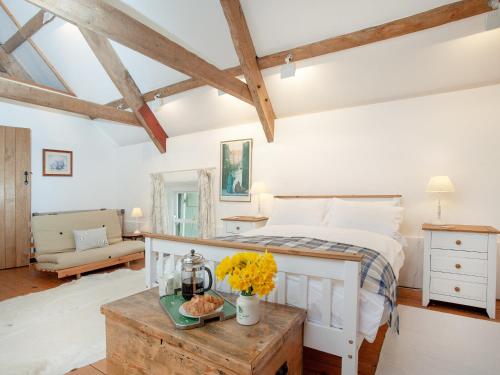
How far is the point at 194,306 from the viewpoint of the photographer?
50.6 inches

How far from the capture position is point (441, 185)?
2.61 m

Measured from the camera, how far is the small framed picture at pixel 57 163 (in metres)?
4.71

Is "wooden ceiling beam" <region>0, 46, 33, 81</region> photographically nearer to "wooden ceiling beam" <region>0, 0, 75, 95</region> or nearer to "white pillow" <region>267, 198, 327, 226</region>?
"wooden ceiling beam" <region>0, 0, 75, 95</region>

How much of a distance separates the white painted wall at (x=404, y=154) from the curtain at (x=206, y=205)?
431mm

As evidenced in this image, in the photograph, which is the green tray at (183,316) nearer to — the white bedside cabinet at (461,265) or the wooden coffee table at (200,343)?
the wooden coffee table at (200,343)

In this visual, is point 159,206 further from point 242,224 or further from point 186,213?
point 242,224

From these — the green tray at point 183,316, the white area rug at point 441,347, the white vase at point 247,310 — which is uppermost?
the white vase at point 247,310

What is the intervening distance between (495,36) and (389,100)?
994 millimetres

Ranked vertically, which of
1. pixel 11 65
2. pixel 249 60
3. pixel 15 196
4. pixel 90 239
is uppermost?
pixel 11 65

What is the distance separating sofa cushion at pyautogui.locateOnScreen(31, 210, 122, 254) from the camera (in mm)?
3680

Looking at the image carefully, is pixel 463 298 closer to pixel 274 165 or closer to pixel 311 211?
pixel 311 211

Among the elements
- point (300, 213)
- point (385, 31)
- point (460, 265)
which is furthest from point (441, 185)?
point (385, 31)

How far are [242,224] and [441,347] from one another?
7.78 feet

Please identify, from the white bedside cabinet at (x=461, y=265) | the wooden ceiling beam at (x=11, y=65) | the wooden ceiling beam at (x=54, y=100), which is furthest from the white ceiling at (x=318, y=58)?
the white bedside cabinet at (x=461, y=265)
